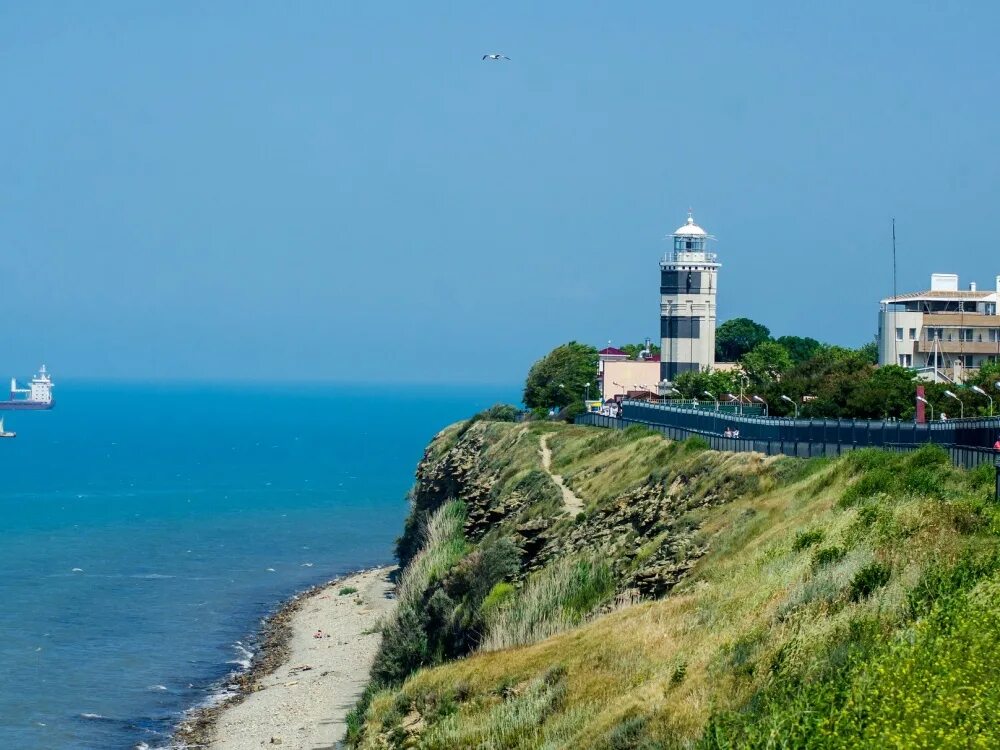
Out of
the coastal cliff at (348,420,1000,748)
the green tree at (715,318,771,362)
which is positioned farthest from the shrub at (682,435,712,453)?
the green tree at (715,318,771,362)

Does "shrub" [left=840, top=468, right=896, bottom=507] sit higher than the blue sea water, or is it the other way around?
"shrub" [left=840, top=468, right=896, bottom=507]

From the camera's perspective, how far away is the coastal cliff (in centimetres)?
2338

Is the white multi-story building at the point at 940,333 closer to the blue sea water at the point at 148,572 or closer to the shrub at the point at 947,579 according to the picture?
the blue sea water at the point at 148,572

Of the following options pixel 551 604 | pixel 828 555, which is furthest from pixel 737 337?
pixel 828 555

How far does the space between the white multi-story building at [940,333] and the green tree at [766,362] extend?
8131 millimetres

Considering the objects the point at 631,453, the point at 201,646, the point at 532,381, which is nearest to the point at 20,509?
the point at 532,381

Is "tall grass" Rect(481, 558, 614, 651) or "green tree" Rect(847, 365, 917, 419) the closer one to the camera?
"tall grass" Rect(481, 558, 614, 651)

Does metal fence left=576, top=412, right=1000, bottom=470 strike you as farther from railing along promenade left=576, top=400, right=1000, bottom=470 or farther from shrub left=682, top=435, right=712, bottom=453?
shrub left=682, top=435, right=712, bottom=453

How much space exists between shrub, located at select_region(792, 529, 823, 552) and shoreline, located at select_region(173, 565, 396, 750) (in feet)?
63.9

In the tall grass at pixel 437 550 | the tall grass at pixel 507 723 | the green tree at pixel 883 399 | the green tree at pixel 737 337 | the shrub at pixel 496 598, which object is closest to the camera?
the tall grass at pixel 507 723

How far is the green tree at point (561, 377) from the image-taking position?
120m

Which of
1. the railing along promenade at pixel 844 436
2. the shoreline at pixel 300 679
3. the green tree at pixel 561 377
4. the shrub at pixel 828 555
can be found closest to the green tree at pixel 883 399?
the railing along promenade at pixel 844 436

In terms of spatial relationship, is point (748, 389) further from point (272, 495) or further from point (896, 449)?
point (272, 495)

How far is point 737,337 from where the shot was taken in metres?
151
